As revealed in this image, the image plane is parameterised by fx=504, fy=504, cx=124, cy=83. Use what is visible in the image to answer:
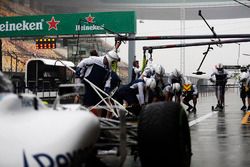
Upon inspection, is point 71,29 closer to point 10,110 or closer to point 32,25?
point 32,25

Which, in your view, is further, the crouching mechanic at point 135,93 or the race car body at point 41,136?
the crouching mechanic at point 135,93

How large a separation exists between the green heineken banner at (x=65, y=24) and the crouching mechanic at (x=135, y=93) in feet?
63.8

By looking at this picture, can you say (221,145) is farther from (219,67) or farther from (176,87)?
(219,67)

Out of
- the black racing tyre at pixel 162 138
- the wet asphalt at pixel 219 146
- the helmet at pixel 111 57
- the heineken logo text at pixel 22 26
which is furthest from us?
the heineken logo text at pixel 22 26

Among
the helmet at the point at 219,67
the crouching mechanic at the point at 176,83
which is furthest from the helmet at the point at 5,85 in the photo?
the helmet at the point at 219,67

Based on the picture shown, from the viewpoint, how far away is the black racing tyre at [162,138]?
4.02 metres

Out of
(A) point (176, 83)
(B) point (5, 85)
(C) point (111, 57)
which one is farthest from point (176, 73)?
(B) point (5, 85)

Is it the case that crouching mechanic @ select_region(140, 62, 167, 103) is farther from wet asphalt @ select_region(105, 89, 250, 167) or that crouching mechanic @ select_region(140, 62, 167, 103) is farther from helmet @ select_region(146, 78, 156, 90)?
wet asphalt @ select_region(105, 89, 250, 167)

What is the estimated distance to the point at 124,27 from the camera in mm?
31562

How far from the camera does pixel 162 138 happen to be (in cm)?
400

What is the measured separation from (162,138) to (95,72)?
195 inches

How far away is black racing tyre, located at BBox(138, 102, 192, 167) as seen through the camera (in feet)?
13.2

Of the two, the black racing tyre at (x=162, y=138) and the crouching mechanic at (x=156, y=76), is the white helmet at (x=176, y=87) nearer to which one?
the crouching mechanic at (x=156, y=76)

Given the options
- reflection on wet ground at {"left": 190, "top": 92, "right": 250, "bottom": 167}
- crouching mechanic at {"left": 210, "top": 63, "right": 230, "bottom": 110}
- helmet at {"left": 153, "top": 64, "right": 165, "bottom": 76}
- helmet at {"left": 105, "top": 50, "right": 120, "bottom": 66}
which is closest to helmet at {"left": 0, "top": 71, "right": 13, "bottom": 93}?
reflection on wet ground at {"left": 190, "top": 92, "right": 250, "bottom": 167}
